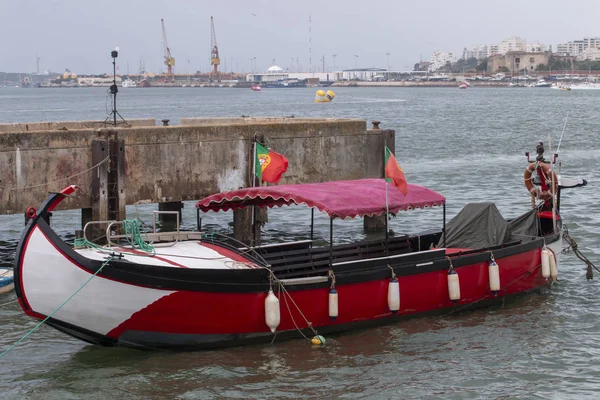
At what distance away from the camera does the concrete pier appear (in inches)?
805

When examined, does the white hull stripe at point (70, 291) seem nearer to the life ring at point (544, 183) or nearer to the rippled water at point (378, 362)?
the rippled water at point (378, 362)

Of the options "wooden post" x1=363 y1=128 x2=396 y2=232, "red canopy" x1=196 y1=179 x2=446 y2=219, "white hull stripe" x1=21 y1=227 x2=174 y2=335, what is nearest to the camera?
"white hull stripe" x1=21 y1=227 x2=174 y2=335

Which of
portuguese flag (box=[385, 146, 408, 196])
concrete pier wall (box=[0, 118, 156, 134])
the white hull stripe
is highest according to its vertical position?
concrete pier wall (box=[0, 118, 156, 134])

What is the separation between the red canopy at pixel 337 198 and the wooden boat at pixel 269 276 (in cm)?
2

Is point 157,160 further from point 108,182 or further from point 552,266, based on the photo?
point 552,266

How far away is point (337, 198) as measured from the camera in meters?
16.6

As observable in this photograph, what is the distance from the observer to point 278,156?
20.6m

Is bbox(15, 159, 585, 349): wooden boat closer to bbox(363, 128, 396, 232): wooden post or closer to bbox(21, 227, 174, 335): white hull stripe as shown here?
bbox(21, 227, 174, 335): white hull stripe

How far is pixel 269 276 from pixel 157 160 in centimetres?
734

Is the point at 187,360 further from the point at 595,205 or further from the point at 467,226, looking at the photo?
the point at 595,205

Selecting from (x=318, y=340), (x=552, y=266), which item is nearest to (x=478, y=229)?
(x=552, y=266)

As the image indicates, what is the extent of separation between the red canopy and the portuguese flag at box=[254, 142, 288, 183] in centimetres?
237

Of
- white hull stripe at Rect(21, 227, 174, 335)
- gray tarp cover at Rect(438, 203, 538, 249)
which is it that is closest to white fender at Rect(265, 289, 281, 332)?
white hull stripe at Rect(21, 227, 174, 335)

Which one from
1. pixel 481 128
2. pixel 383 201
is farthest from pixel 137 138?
pixel 481 128
